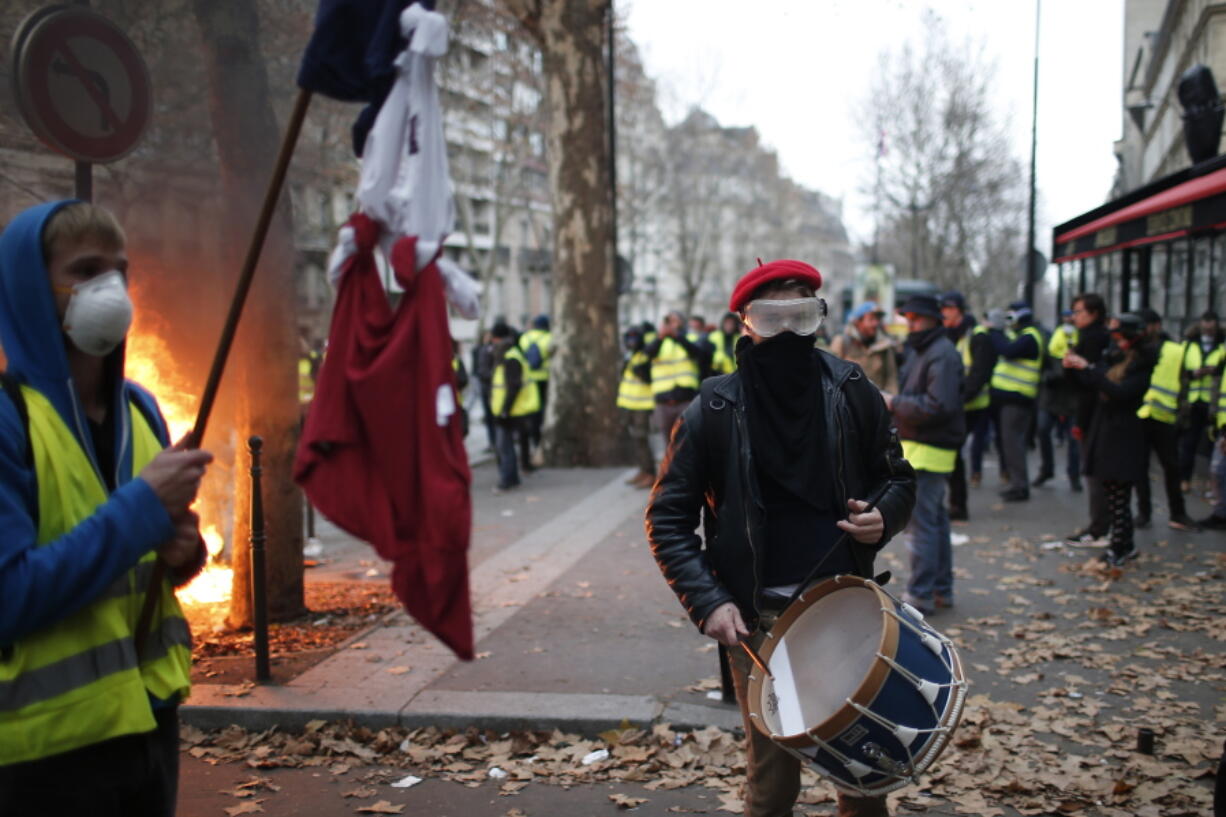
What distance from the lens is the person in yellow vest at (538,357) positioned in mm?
15570

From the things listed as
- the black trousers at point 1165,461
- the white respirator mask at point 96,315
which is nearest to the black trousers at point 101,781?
the white respirator mask at point 96,315

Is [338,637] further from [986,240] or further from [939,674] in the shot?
[986,240]

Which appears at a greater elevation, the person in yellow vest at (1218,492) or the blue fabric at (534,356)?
the blue fabric at (534,356)

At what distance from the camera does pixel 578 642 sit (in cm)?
658

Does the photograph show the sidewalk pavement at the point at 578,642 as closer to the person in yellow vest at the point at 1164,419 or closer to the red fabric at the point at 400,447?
the person in yellow vest at the point at 1164,419

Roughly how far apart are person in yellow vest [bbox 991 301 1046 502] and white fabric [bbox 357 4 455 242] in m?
9.80

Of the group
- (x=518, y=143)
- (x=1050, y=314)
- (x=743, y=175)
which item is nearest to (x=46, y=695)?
(x=518, y=143)

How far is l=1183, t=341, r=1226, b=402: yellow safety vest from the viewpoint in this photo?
432 inches

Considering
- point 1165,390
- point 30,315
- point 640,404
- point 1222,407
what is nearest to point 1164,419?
point 1165,390

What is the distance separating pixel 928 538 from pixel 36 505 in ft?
19.2

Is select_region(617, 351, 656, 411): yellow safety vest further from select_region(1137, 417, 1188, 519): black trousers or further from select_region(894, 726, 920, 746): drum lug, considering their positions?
select_region(894, 726, 920, 746): drum lug

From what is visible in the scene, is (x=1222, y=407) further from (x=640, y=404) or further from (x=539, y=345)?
(x=539, y=345)

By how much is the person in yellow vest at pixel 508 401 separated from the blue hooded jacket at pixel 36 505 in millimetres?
11016

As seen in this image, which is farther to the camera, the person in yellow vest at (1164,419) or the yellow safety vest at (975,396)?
the yellow safety vest at (975,396)
